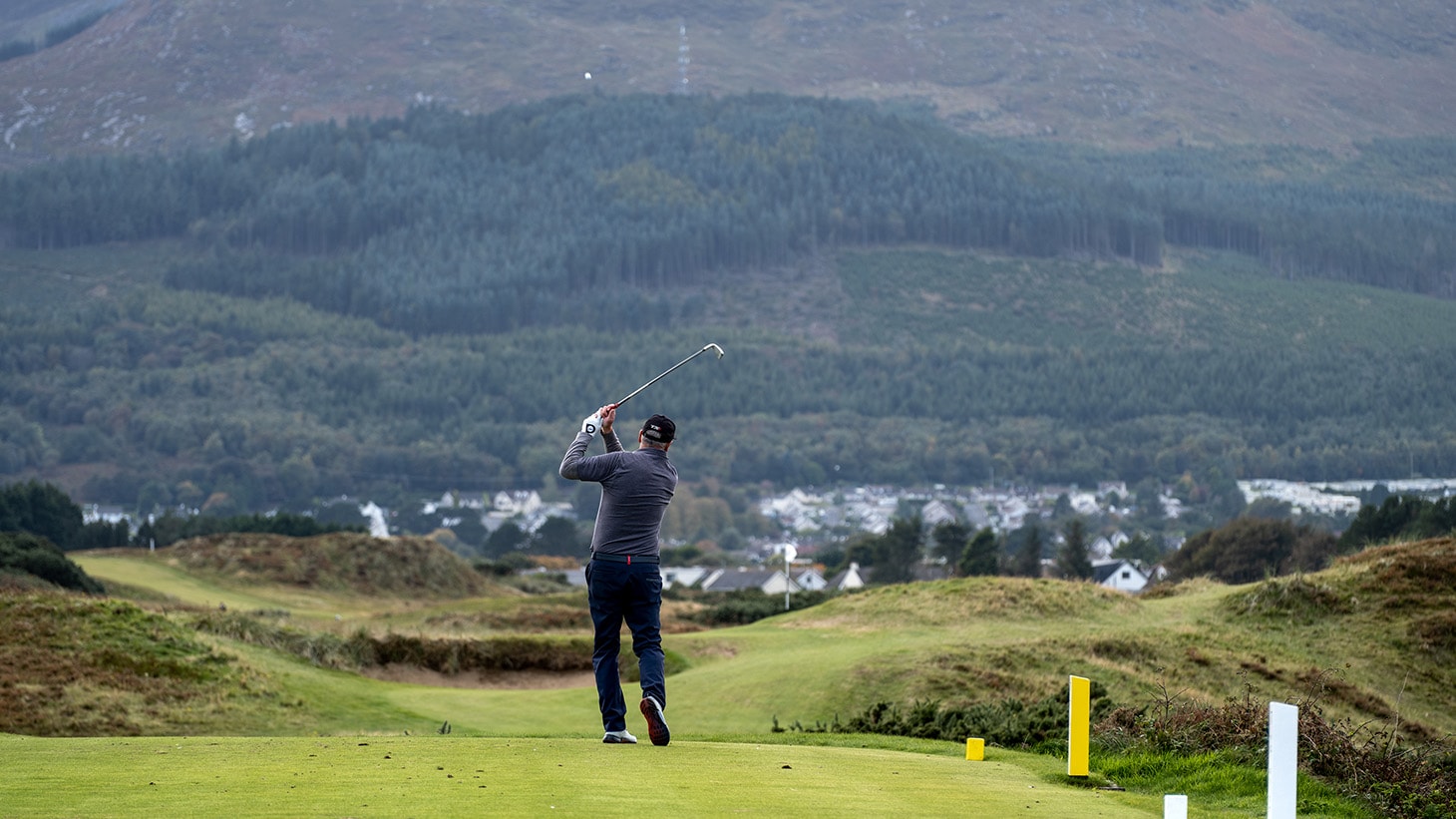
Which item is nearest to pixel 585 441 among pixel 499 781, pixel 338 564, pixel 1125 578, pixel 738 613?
pixel 499 781

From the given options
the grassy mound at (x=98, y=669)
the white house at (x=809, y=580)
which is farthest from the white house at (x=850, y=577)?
the grassy mound at (x=98, y=669)

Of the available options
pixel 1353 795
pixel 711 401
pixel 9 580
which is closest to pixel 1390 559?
pixel 1353 795

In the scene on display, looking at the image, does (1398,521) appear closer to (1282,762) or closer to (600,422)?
(600,422)

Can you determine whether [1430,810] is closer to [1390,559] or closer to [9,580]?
[1390,559]

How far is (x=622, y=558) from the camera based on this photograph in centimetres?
1329

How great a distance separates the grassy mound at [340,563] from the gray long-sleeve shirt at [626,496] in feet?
136

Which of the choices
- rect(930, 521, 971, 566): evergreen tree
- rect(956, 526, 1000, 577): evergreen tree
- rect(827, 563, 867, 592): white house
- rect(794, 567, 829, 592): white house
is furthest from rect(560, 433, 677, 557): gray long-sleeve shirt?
Answer: rect(827, 563, 867, 592): white house

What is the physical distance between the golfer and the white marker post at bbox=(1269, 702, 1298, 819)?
5.43m

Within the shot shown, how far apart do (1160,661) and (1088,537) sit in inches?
4319

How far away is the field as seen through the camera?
10.9 metres

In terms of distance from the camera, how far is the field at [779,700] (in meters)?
10.9

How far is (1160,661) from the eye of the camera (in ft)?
84.6

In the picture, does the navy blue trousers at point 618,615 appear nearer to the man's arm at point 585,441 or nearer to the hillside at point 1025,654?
the man's arm at point 585,441

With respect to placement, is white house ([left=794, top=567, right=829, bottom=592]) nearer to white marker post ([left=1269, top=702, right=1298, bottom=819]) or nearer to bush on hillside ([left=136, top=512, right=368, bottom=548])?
bush on hillside ([left=136, top=512, right=368, bottom=548])
